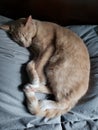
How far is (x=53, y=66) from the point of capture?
1.36 meters

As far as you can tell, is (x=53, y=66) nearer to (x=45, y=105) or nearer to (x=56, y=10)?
(x=45, y=105)

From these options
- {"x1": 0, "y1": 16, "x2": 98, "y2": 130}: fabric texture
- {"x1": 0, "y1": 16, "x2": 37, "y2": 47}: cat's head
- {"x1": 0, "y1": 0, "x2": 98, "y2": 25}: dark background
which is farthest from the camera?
{"x1": 0, "y1": 0, "x2": 98, "y2": 25}: dark background

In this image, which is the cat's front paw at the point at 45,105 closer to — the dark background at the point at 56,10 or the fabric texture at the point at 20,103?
the fabric texture at the point at 20,103

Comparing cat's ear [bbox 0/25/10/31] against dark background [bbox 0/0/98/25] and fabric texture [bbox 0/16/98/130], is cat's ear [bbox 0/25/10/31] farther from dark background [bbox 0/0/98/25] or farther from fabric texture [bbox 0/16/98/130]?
dark background [bbox 0/0/98/25]

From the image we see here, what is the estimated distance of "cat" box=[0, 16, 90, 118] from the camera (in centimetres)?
129

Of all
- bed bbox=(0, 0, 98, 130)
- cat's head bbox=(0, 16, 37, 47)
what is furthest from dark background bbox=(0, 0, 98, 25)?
cat's head bbox=(0, 16, 37, 47)

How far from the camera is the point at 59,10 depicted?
203 centimetres

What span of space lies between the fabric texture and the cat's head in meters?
0.04

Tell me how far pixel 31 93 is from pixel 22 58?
207mm

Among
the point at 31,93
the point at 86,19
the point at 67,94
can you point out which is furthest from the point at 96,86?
the point at 86,19

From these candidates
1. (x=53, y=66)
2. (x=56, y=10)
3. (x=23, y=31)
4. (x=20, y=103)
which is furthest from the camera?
(x=56, y=10)

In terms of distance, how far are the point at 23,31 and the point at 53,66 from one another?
11.3 inches

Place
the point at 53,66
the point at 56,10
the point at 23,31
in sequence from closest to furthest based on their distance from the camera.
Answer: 1. the point at 53,66
2. the point at 23,31
3. the point at 56,10

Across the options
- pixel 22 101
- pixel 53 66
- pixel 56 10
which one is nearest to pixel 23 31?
pixel 53 66
